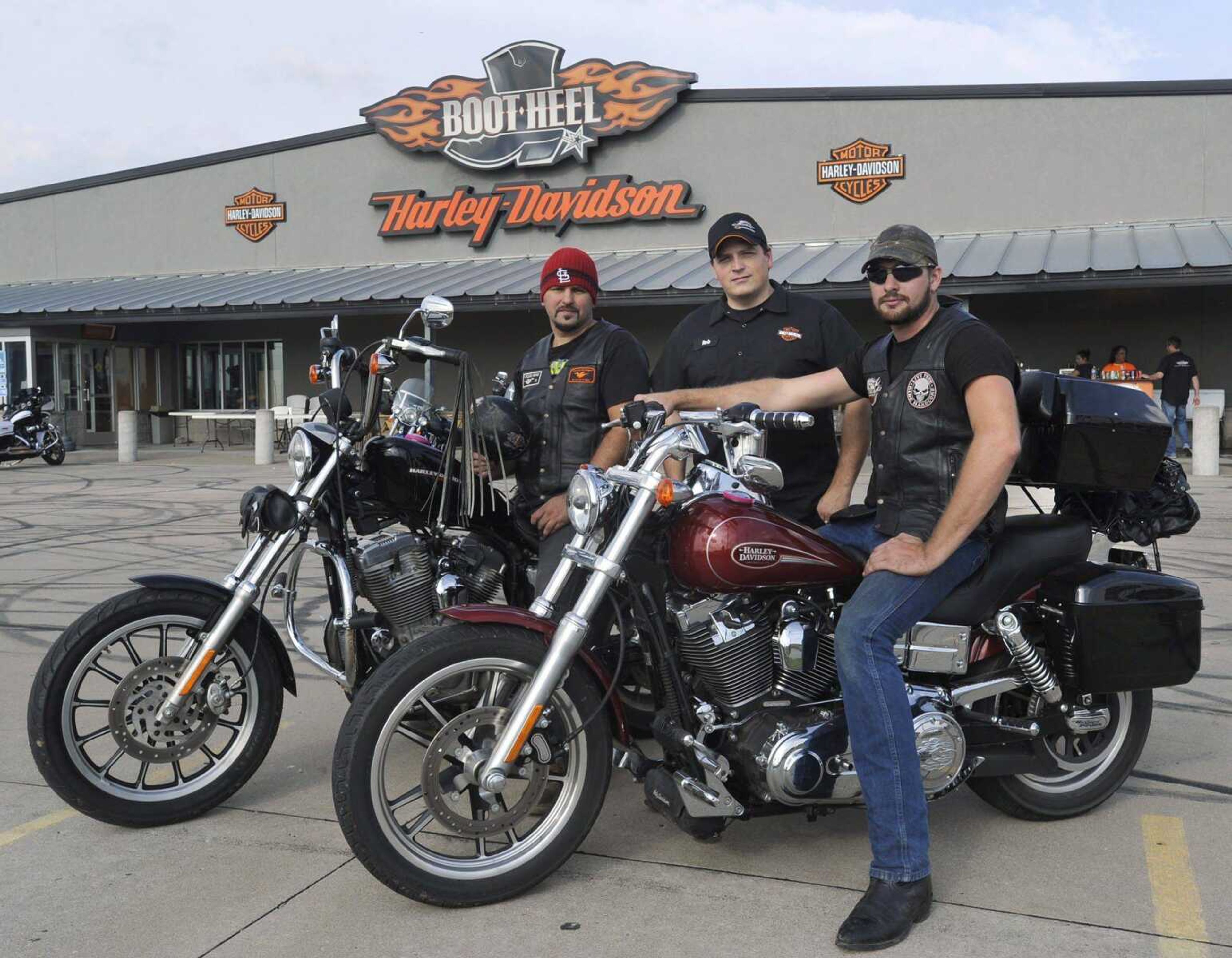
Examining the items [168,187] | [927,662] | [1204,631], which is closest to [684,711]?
[927,662]

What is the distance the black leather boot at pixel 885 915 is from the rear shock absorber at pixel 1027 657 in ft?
2.47

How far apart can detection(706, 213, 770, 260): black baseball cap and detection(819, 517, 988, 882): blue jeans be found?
5.34 feet

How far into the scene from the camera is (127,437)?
69.1ft

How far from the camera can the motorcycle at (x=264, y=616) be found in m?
3.57

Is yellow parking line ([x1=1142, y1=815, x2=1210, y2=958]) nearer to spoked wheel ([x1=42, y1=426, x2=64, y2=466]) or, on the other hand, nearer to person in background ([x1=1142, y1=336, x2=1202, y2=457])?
person in background ([x1=1142, y1=336, x2=1202, y2=457])

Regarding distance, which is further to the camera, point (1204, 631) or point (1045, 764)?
point (1204, 631)

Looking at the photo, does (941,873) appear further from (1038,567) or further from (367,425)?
(367,425)

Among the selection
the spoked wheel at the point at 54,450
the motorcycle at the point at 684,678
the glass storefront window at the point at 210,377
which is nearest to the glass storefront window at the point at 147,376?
the glass storefront window at the point at 210,377

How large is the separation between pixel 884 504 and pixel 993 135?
66.1 feet

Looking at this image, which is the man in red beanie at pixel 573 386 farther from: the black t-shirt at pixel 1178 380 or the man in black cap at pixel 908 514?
the black t-shirt at pixel 1178 380

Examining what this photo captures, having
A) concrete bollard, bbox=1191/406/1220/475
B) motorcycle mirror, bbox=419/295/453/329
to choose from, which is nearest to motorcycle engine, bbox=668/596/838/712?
motorcycle mirror, bbox=419/295/453/329

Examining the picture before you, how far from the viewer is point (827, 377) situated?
378 centimetres

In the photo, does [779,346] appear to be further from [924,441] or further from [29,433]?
[29,433]

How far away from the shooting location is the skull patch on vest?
3.26 metres
